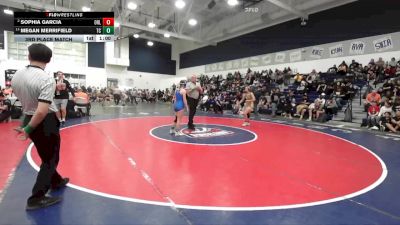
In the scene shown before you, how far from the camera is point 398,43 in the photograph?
41.9 ft

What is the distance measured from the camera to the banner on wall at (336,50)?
15.3 meters

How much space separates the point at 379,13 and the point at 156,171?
1545 centimetres

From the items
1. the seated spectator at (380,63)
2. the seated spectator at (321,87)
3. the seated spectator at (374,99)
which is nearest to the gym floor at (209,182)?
the seated spectator at (374,99)

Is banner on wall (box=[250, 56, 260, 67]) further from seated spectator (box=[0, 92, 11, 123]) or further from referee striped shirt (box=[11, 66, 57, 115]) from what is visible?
referee striped shirt (box=[11, 66, 57, 115])

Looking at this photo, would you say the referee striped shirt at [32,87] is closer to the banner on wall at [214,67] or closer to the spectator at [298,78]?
the spectator at [298,78]

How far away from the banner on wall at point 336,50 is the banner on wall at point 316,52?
1.93 feet

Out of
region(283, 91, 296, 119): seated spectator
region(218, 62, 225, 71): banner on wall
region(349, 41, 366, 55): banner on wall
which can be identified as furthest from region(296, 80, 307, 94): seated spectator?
region(218, 62, 225, 71): banner on wall

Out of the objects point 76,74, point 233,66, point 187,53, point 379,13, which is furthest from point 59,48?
point 379,13

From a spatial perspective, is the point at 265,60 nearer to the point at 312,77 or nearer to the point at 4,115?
the point at 312,77

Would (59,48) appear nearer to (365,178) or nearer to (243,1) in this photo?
(243,1)

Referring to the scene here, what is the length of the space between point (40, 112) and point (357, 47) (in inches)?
643

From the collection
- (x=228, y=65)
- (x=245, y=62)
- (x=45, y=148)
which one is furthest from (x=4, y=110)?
(x=228, y=65)

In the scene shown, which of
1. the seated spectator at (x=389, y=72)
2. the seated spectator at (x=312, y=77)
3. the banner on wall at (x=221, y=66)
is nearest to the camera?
the seated spectator at (x=389, y=72)

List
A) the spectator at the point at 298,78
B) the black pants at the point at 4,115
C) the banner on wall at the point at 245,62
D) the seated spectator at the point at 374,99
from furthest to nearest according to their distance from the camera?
the banner on wall at the point at 245,62 < the spectator at the point at 298,78 < the seated spectator at the point at 374,99 < the black pants at the point at 4,115
